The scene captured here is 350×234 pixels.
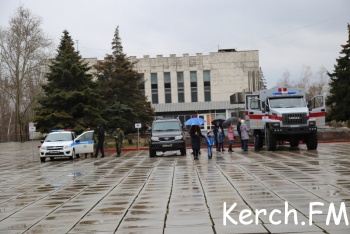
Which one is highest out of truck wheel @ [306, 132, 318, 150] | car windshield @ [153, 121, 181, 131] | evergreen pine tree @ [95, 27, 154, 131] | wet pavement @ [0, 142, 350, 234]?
evergreen pine tree @ [95, 27, 154, 131]

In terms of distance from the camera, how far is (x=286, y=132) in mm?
25406

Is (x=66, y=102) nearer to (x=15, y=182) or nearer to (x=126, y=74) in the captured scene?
(x=126, y=74)

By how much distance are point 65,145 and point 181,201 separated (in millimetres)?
18089

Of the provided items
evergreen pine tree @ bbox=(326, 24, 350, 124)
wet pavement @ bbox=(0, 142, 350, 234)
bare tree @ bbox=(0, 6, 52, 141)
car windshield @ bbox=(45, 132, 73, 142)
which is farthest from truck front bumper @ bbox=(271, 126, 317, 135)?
bare tree @ bbox=(0, 6, 52, 141)

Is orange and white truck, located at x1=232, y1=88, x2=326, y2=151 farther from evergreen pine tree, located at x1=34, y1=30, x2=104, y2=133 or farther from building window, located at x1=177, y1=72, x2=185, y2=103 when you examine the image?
building window, located at x1=177, y1=72, x2=185, y2=103

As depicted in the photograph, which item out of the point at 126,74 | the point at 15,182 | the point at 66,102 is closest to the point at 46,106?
the point at 66,102

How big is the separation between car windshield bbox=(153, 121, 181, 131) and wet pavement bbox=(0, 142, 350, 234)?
10.3 metres

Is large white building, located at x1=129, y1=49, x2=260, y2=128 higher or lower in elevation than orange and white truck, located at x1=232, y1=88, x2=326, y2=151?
higher

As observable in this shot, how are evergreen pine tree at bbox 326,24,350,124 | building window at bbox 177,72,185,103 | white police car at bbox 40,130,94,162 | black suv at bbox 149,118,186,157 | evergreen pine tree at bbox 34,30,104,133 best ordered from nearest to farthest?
black suv at bbox 149,118,186,157
white police car at bbox 40,130,94,162
evergreen pine tree at bbox 34,30,104,133
evergreen pine tree at bbox 326,24,350,124
building window at bbox 177,72,185,103

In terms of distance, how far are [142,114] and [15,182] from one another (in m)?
26.9

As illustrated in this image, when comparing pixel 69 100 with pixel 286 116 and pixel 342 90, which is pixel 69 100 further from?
pixel 342 90

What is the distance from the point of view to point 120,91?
42000 millimetres

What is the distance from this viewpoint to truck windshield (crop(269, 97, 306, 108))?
26.5 meters

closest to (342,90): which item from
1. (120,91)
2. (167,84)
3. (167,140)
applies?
Result: (120,91)
